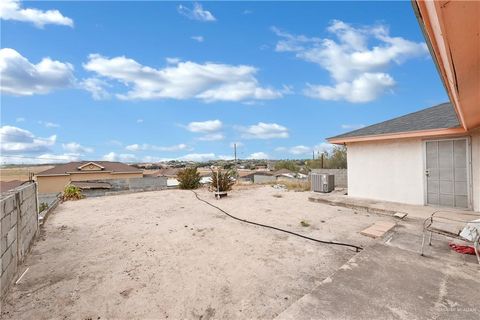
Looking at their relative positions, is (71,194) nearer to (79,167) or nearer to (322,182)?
(322,182)

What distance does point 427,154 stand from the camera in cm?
677

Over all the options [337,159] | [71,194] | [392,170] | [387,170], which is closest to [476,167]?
[392,170]

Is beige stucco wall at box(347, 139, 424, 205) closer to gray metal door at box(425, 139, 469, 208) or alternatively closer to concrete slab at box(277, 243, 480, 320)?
gray metal door at box(425, 139, 469, 208)

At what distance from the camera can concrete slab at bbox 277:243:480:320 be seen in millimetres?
2088

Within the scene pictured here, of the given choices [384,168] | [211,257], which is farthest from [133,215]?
[384,168]

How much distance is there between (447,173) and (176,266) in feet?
23.4

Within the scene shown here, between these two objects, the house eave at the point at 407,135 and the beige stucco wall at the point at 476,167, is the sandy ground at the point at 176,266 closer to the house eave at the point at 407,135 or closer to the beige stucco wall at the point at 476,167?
the beige stucco wall at the point at 476,167

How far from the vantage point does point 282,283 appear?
115 inches

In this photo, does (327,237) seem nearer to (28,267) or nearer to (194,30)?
(28,267)

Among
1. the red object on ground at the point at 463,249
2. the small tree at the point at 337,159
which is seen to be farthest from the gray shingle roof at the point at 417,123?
the small tree at the point at 337,159

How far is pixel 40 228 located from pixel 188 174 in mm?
7605

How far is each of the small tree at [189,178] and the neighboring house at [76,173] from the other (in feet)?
56.3

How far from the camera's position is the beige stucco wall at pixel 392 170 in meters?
6.12

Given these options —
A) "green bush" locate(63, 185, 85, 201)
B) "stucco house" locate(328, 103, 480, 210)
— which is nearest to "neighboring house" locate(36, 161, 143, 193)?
"green bush" locate(63, 185, 85, 201)
